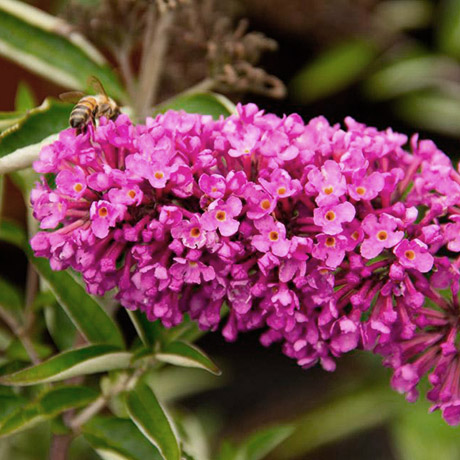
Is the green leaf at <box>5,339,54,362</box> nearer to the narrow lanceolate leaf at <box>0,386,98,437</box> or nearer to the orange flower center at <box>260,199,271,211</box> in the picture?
the narrow lanceolate leaf at <box>0,386,98,437</box>

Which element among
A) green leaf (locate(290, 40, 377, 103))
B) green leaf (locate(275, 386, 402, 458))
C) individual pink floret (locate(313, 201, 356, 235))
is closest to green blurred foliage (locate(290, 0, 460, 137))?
green leaf (locate(290, 40, 377, 103))

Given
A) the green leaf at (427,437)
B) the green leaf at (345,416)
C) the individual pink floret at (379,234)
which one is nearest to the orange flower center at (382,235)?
the individual pink floret at (379,234)


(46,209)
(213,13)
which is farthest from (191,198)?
(213,13)

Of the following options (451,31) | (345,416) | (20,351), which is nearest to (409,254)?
(20,351)

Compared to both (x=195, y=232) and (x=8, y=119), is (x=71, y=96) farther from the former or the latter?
(x=195, y=232)

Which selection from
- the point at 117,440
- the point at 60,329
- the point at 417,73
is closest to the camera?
the point at 117,440

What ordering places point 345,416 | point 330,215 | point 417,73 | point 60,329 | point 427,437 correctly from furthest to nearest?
point 417,73 < point 345,416 < point 427,437 < point 60,329 < point 330,215
